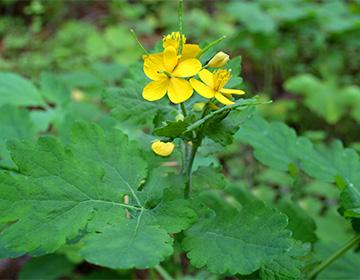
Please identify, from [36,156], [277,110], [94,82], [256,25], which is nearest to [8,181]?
[36,156]

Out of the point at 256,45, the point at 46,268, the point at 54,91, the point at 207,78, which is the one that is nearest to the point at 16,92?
the point at 54,91

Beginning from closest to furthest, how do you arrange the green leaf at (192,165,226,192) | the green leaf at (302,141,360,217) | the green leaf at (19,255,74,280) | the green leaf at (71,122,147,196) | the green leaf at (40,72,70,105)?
the green leaf at (71,122,147,196) < the green leaf at (192,165,226,192) < the green leaf at (302,141,360,217) < the green leaf at (19,255,74,280) < the green leaf at (40,72,70,105)

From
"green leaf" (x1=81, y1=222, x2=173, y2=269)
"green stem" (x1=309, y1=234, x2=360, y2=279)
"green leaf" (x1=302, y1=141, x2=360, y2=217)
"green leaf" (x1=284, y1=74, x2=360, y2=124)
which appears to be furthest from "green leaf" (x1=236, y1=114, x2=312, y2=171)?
"green leaf" (x1=284, y1=74, x2=360, y2=124)

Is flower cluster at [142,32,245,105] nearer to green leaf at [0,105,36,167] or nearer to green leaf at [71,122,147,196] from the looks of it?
green leaf at [71,122,147,196]

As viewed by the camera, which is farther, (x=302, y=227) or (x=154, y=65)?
(x=302, y=227)

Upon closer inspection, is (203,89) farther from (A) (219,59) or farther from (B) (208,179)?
(B) (208,179)

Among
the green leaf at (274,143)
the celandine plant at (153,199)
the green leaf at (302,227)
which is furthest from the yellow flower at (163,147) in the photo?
the green leaf at (302,227)

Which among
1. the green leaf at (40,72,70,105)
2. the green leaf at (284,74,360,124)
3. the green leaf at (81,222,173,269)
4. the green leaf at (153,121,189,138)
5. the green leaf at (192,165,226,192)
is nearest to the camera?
the green leaf at (81,222,173,269)
